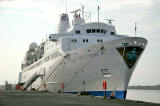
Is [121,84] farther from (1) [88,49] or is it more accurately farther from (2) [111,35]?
(2) [111,35]

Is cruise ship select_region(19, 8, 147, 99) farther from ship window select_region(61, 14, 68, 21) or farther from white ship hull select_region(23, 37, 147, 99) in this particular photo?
ship window select_region(61, 14, 68, 21)

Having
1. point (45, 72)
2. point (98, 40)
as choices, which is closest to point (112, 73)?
point (98, 40)

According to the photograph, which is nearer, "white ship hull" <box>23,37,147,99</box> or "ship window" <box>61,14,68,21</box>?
"white ship hull" <box>23,37,147,99</box>

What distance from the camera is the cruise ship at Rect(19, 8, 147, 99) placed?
23.1 meters

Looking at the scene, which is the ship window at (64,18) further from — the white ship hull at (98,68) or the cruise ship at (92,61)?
the white ship hull at (98,68)

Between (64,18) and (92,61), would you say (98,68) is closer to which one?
(92,61)

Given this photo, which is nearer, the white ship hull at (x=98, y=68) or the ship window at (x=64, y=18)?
the white ship hull at (x=98, y=68)

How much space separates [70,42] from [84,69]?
19.4ft

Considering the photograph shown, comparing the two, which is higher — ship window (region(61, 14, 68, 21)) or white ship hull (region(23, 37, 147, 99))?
ship window (region(61, 14, 68, 21))

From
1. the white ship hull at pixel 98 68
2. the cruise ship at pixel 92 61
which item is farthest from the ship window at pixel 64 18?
the white ship hull at pixel 98 68

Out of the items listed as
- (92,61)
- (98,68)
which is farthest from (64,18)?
(98,68)

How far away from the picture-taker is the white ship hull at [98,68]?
23.1 metres

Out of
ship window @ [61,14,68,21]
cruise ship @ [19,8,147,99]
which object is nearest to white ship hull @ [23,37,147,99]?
cruise ship @ [19,8,147,99]

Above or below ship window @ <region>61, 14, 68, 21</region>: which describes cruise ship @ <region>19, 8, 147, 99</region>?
below
